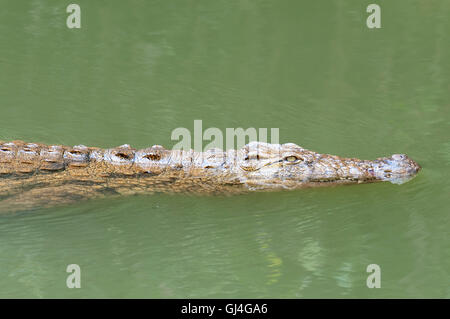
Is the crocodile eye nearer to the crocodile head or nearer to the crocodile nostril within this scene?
the crocodile head

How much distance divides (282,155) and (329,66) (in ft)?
12.0

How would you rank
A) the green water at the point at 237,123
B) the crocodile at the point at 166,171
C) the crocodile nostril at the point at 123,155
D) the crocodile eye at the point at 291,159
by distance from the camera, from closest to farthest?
the green water at the point at 237,123 → the crocodile at the point at 166,171 → the crocodile nostril at the point at 123,155 → the crocodile eye at the point at 291,159

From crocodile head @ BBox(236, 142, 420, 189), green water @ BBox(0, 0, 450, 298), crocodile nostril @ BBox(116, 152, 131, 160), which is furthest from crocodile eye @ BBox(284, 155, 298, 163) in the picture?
crocodile nostril @ BBox(116, 152, 131, 160)

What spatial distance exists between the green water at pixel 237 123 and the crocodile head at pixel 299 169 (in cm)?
17

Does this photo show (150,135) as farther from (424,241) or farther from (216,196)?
(424,241)

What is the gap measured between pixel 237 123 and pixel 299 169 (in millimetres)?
1800

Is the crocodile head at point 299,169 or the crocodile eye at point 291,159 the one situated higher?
the crocodile eye at point 291,159

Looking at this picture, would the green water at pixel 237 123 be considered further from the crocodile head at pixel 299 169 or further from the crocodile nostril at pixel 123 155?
the crocodile nostril at pixel 123 155

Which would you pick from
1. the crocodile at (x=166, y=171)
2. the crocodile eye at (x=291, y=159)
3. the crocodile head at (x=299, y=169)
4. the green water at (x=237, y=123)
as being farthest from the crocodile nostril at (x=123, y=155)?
the crocodile eye at (x=291, y=159)

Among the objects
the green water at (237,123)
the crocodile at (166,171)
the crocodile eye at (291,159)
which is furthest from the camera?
the crocodile eye at (291,159)

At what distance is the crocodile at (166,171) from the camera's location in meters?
7.59

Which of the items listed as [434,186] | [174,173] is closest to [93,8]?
[174,173]

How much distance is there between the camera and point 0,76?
1057 cm
